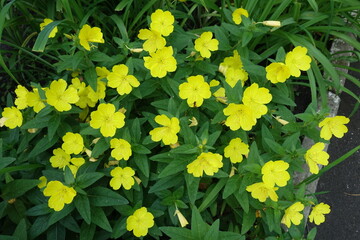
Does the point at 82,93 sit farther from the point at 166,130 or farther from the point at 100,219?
the point at 100,219

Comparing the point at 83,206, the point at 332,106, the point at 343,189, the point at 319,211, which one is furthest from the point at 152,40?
the point at 343,189

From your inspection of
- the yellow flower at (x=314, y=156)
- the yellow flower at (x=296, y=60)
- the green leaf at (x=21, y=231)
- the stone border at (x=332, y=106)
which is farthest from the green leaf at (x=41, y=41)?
the stone border at (x=332, y=106)

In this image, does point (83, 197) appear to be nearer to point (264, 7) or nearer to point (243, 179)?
point (243, 179)

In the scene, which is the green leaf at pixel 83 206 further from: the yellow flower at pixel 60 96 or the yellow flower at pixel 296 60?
the yellow flower at pixel 296 60

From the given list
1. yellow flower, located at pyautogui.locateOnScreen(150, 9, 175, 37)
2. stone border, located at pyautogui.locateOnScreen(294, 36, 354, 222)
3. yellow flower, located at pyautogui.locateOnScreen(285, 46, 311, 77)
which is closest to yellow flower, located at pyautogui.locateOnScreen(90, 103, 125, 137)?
yellow flower, located at pyautogui.locateOnScreen(150, 9, 175, 37)

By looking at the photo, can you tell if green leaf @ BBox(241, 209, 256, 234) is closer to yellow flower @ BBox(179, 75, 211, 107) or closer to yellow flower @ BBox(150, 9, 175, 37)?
yellow flower @ BBox(179, 75, 211, 107)

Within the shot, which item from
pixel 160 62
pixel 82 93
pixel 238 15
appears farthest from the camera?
pixel 238 15

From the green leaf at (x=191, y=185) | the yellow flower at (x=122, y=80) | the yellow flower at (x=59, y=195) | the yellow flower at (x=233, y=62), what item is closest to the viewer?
the yellow flower at (x=59, y=195)
